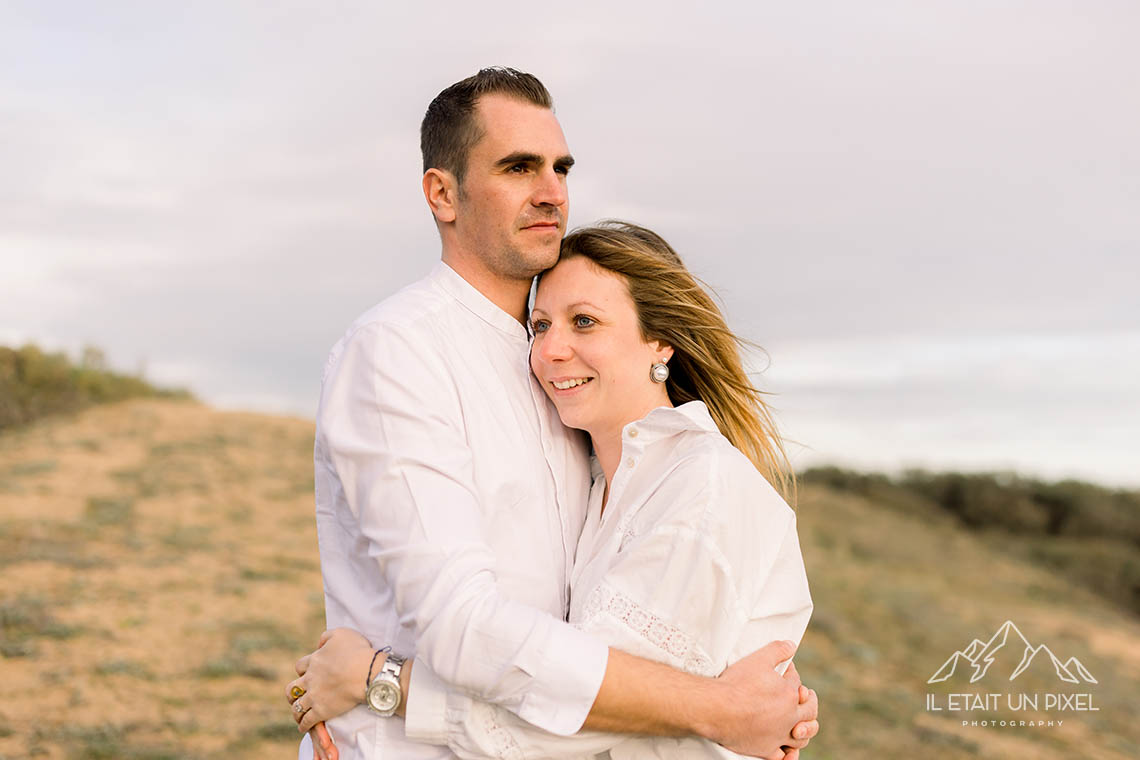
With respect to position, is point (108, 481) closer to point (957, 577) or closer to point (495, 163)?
point (495, 163)

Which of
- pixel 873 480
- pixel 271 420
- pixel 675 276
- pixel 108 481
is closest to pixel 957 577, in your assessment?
pixel 873 480

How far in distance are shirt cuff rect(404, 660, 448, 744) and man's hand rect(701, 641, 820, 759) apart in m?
0.62

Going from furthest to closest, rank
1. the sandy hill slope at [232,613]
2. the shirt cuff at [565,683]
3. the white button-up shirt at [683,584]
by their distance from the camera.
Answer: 1. the sandy hill slope at [232,613]
2. the white button-up shirt at [683,584]
3. the shirt cuff at [565,683]

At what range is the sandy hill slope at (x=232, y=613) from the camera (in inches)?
293

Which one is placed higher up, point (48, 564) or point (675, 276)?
point (675, 276)

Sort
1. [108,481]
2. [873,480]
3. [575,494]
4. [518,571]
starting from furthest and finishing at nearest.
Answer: [873,480], [108,481], [575,494], [518,571]

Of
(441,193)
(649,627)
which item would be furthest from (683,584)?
(441,193)

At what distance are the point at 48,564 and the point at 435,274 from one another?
9130 mm

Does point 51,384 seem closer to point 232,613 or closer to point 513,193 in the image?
point 232,613

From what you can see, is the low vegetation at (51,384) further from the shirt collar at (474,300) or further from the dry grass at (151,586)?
the shirt collar at (474,300)

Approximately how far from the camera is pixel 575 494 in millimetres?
2996

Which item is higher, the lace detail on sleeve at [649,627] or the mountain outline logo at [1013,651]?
the lace detail on sleeve at [649,627]

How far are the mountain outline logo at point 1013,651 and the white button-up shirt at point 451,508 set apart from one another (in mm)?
10314

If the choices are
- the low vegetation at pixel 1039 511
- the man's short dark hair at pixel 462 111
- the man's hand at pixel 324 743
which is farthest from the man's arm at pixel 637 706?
the low vegetation at pixel 1039 511
